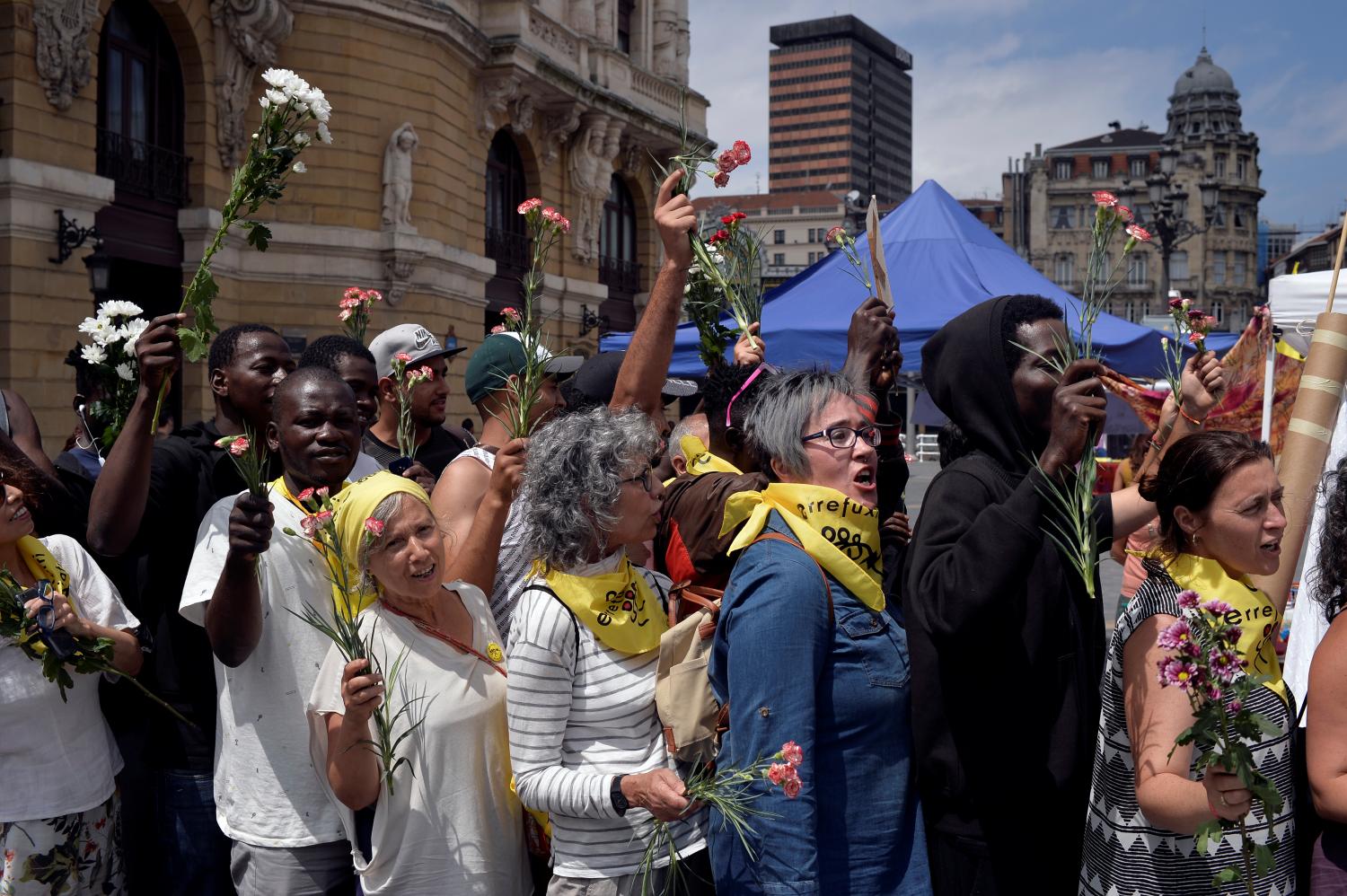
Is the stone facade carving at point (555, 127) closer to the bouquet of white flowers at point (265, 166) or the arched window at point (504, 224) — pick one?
the arched window at point (504, 224)

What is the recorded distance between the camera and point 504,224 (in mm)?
26547

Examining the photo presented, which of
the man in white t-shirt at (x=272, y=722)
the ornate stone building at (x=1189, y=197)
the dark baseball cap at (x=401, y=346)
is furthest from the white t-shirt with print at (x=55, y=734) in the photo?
the ornate stone building at (x=1189, y=197)

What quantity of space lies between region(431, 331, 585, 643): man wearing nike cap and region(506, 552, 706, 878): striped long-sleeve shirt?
167mm

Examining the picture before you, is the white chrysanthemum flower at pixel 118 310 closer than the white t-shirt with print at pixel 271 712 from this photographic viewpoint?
No

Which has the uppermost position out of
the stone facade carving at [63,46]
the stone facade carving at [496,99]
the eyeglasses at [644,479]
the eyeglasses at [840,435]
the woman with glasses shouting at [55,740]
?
the stone facade carving at [496,99]

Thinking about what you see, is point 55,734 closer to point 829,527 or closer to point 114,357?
point 114,357

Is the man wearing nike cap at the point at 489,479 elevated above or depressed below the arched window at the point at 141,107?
below

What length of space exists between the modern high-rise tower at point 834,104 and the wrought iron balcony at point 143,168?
159m

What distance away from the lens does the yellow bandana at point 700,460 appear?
4113mm

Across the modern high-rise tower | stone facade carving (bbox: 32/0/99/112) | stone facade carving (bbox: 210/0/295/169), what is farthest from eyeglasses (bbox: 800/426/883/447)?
the modern high-rise tower

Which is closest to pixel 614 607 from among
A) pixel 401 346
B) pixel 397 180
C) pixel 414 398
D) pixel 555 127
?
pixel 414 398

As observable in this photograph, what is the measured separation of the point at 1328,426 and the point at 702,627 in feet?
7.66

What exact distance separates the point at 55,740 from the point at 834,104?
18301 cm

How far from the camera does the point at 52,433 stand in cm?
1560
